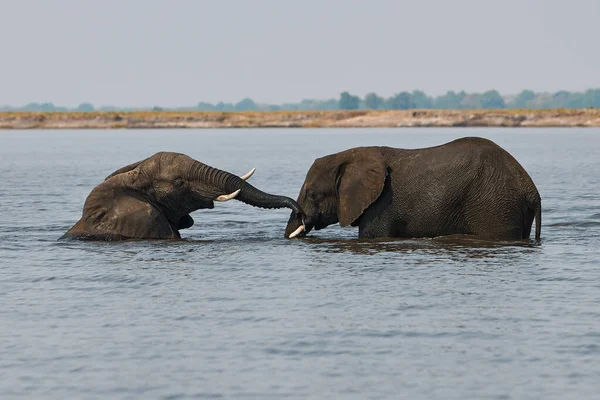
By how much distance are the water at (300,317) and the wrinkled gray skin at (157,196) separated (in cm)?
49

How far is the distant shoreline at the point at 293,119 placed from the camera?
141m

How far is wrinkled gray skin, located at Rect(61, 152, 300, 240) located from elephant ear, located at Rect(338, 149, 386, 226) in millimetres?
853

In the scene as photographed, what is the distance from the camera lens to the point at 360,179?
19.1 meters

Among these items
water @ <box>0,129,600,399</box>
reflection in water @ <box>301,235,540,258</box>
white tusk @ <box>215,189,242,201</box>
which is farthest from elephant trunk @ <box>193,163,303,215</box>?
reflection in water @ <box>301,235,540,258</box>

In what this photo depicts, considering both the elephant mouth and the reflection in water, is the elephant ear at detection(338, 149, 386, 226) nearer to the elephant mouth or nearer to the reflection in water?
the reflection in water

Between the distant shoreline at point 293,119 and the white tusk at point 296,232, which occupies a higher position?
the white tusk at point 296,232

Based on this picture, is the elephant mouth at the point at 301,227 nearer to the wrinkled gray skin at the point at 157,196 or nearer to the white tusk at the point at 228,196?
the wrinkled gray skin at the point at 157,196

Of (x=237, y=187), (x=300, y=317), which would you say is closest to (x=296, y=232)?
(x=237, y=187)

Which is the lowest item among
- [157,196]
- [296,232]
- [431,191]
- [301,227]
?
[296,232]

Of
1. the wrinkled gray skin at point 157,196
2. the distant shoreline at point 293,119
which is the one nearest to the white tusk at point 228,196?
the wrinkled gray skin at point 157,196

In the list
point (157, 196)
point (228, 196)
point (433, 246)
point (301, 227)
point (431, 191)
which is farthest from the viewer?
point (301, 227)

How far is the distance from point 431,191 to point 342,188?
4.78ft

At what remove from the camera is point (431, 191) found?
61.6 ft

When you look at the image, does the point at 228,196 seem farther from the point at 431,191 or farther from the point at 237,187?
the point at 431,191
